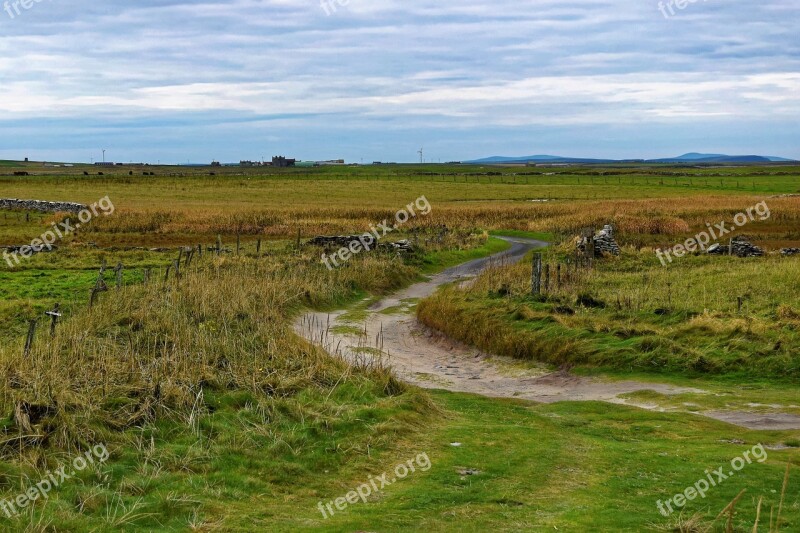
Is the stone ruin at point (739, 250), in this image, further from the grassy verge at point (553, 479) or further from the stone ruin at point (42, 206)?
the stone ruin at point (42, 206)

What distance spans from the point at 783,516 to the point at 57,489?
27.5 feet

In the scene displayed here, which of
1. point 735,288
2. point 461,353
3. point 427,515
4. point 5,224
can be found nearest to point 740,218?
point 735,288

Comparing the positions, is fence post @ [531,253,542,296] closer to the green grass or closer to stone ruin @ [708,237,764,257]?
the green grass

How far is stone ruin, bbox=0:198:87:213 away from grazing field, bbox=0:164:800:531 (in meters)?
39.1

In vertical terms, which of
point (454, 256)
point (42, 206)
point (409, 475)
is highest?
point (42, 206)

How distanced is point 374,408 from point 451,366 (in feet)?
27.9

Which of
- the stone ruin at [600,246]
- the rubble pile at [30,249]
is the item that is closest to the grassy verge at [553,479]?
the stone ruin at [600,246]

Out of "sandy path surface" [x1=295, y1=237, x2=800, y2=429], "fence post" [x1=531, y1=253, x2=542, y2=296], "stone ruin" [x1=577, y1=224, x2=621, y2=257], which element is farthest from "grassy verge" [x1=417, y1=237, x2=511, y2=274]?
"fence post" [x1=531, y1=253, x2=542, y2=296]

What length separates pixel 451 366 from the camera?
73.1 feet

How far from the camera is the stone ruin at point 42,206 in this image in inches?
2778

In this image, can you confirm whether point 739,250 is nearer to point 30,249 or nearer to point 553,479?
point 553,479

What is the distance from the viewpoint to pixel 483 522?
925 centimetres

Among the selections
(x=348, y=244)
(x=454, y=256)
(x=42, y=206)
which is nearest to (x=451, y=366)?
(x=454, y=256)

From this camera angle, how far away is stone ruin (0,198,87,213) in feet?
232
